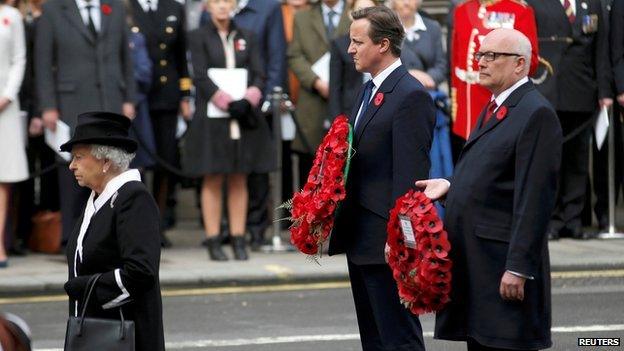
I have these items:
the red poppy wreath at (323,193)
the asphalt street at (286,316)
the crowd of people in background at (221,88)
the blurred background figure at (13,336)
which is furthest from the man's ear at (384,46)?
the crowd of people in background at (221,88)

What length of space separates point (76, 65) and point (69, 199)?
112cm

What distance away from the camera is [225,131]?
43.8 feet

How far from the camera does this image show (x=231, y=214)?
530 inches

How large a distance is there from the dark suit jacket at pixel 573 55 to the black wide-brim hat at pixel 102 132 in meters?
7.82

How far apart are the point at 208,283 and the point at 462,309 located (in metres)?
6.03

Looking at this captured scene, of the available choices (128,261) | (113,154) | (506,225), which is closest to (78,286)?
(128,261)

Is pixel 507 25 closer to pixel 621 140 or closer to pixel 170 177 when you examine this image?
pixel 621 140

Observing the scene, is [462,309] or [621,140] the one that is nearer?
[462,309]

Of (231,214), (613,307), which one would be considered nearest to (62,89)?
(231,214)

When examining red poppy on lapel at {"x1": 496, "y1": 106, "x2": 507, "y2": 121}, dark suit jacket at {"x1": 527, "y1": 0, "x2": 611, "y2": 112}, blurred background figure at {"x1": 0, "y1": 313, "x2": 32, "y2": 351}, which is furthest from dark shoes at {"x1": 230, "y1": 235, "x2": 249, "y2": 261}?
blurred background figure at {"x1": 0, "y1": 313, "x2": 32, "y2": 351}

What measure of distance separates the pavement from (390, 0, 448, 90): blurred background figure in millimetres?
1824

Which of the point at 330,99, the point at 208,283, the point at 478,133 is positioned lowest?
the point at 208,283

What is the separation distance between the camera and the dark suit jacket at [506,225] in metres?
6.30

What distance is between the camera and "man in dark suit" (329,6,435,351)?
727cm
